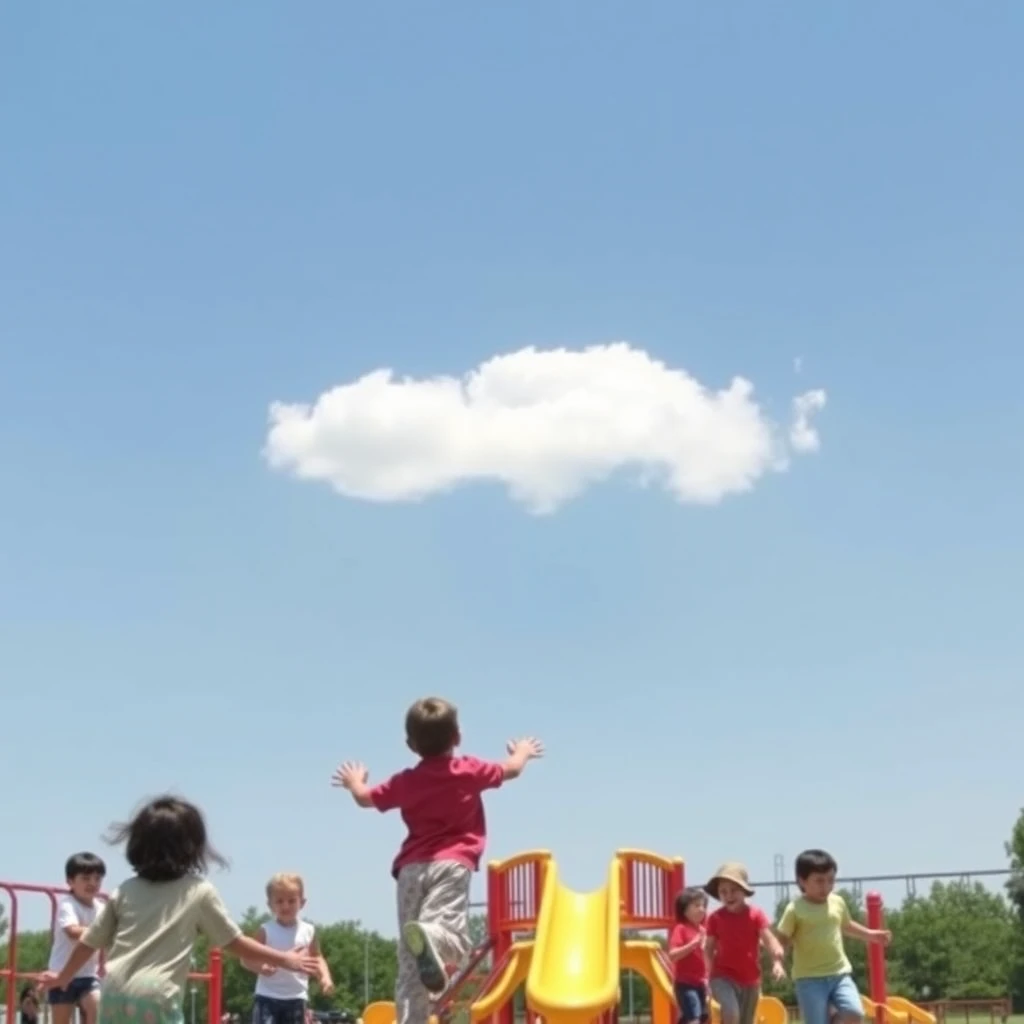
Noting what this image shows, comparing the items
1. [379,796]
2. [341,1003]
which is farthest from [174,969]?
[341,1003]

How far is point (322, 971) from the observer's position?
7051 millimetres

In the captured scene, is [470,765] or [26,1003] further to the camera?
[26,1003]

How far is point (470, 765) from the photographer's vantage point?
28.9 ft

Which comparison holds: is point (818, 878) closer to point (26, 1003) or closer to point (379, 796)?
point (379, 796)

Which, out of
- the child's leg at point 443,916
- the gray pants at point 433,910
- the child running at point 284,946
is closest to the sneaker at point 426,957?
the child's leg at point 443,916

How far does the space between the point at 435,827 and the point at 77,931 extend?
13.3 ft

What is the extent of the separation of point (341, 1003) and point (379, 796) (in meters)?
101

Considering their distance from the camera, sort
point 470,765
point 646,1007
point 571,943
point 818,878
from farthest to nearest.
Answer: point 646,1007 < point 818,878 < point 571,943 < point 470,765

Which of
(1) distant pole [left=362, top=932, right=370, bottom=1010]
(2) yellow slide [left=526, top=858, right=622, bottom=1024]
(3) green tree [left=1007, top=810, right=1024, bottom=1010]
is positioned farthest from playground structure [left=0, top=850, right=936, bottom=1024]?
(1) distant pole [left=362, top=932, right=370, bottom=1010]

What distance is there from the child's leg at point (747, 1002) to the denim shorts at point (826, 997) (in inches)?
28.9

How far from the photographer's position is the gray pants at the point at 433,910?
27.7 ft

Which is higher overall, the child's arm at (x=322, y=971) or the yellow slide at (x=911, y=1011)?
the child's arm at (x=322, y=971)

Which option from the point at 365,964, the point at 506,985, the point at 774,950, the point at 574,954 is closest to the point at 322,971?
the point at 574,954

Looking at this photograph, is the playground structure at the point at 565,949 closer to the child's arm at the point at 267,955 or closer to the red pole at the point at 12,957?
the red pole at the point at 12,957
